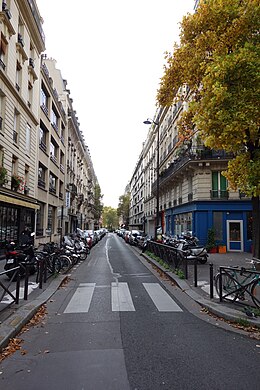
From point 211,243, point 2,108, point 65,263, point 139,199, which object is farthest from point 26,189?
point 139,199

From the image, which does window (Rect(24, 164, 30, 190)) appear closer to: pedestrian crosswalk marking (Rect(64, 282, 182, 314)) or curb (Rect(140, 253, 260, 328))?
pedestrian crosswalk marking (Rect(64, 282, 182, 314))

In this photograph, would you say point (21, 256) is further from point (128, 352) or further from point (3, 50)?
point (3, 50)

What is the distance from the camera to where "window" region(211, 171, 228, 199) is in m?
24.4

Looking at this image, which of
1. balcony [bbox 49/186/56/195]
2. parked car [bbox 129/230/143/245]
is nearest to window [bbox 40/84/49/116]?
balcony [bbox 49/186/56/195]

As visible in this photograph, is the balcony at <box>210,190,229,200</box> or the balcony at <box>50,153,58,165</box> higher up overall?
the balcony at <box>50,153,58,165</box>

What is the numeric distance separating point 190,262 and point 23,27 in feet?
58.1

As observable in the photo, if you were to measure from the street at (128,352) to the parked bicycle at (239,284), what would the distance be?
1.06m

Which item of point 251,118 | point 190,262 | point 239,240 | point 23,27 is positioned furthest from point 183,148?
point 251,118

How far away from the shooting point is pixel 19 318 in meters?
6.01

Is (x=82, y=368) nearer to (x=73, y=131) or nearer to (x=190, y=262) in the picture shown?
(x=190, y=262)

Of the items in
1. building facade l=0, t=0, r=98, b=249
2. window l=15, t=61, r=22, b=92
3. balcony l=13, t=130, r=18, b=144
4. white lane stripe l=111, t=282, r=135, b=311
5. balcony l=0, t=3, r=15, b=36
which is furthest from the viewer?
window l=15, t=61, r=22, b=92

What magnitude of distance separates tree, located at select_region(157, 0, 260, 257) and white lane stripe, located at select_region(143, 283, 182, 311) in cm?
343

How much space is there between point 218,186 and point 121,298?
58.7 ft

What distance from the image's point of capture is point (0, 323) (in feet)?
18.4
